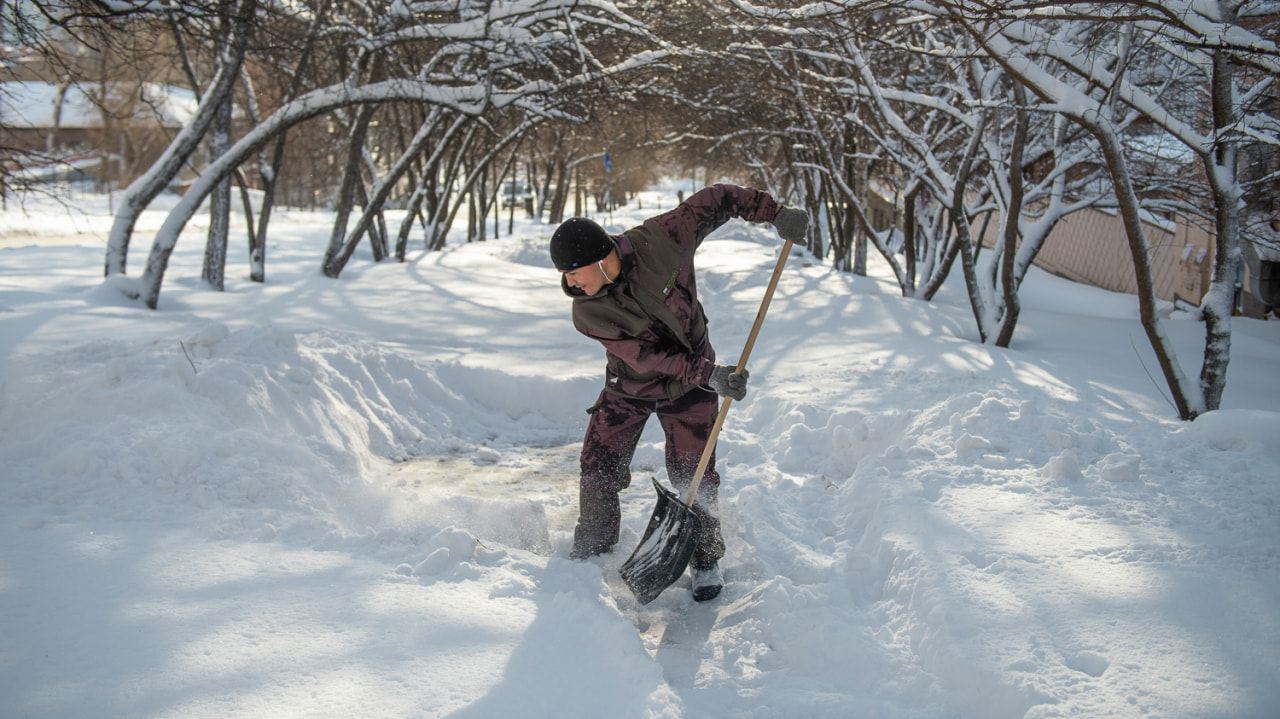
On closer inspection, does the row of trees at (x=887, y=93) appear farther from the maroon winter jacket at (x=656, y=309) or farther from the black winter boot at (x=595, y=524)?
the black winter boot at (x=595, y=524)

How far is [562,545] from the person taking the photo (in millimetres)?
3426

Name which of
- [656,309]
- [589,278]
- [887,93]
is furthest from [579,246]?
[887,93]

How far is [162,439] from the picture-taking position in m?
3.24

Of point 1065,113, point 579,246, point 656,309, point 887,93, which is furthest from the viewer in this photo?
point 887,93

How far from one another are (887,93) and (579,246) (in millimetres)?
5457

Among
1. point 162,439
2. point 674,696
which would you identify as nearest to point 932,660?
point 674,696

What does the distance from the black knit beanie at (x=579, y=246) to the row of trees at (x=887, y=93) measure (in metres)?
1.88

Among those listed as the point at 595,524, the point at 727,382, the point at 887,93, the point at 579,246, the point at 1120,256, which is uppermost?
the point at 887,93

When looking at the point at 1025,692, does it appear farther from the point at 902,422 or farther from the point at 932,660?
the point at 902,422

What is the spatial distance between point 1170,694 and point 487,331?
633 cm

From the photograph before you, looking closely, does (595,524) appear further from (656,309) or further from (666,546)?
(656,309)

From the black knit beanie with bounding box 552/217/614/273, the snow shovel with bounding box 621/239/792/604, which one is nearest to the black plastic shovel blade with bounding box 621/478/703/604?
the snow shovel with bounding box 621/239/792/604

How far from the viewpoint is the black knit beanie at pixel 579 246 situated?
2709mm

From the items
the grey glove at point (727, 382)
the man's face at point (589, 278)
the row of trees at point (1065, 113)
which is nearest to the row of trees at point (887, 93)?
the row of trees at point (1065, 113)
